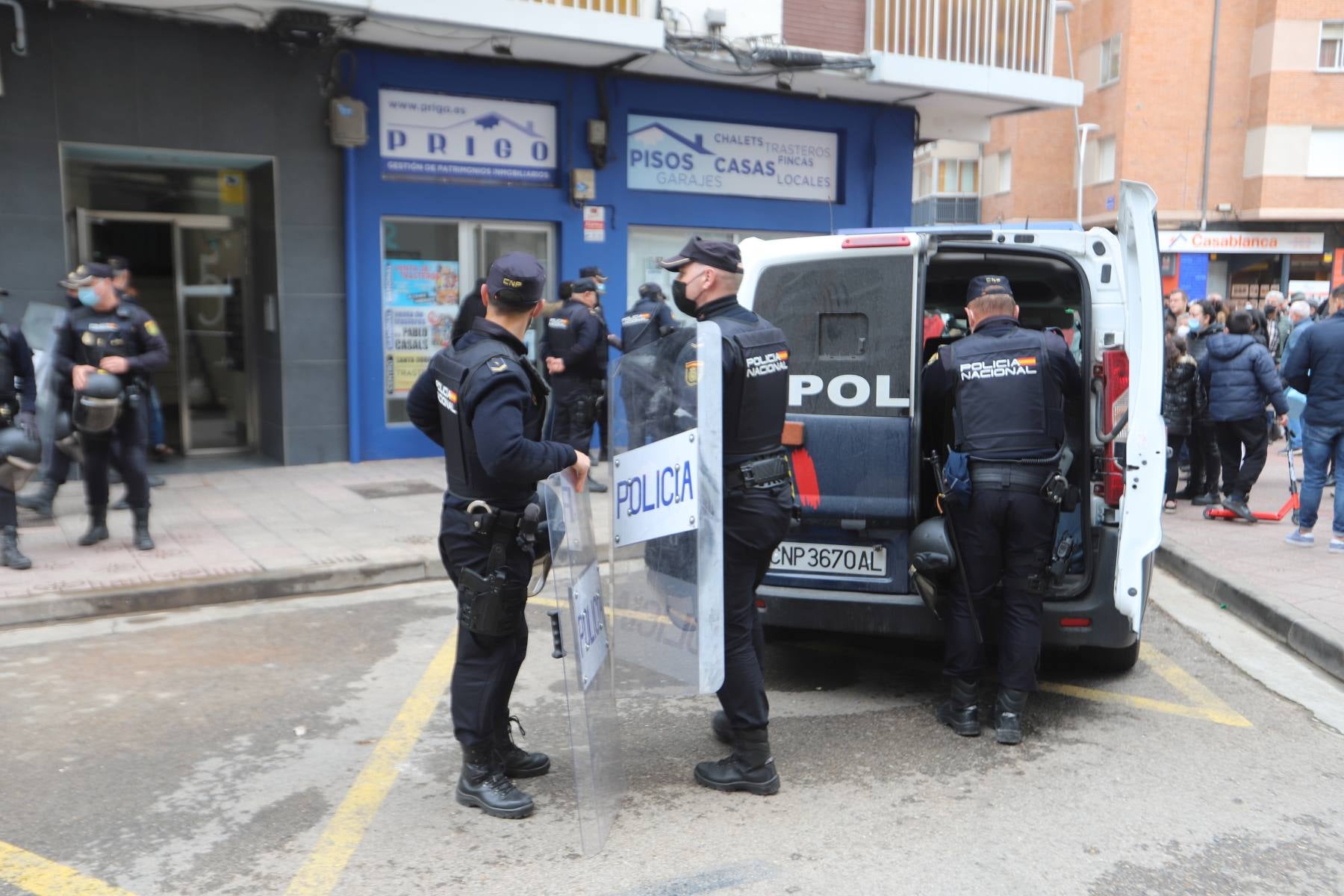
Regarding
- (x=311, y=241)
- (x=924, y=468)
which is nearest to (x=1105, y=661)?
(x=924, y=468)

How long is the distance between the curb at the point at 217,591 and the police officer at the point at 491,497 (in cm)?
326

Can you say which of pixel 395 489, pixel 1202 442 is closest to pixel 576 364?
pixel 395 489

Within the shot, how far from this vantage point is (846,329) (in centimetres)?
473

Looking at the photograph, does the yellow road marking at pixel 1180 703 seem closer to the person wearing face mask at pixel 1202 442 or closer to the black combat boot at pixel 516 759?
the black combat boot at pixel 516 759

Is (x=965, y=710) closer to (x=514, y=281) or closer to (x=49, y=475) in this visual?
(x=514, y=281)

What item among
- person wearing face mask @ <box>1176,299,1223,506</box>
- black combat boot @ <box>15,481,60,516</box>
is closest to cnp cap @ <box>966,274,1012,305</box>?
person wearing face mask @ <box>1176,299,1223,506</box>

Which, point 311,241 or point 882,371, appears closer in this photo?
point 882,371

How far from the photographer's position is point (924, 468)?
521cm

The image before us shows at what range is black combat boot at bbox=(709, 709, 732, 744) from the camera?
14.1ft

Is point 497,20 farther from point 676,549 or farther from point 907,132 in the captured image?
point 676,549

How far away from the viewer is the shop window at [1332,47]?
28328mm

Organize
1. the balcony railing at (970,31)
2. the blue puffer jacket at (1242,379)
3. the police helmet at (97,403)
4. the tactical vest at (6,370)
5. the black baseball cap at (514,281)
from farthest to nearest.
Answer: the balcony railing at (970,31)
the blue puffer jacket at (1242,379)
the police helmet at (97,403)
the tactical vest at (6,370)
the black baseball cap at (514,281)

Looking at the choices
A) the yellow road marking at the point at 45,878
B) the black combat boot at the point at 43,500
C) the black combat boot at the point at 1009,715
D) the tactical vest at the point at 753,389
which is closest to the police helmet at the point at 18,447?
the black combat boot at the point at 43,500

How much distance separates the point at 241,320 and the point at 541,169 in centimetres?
342
